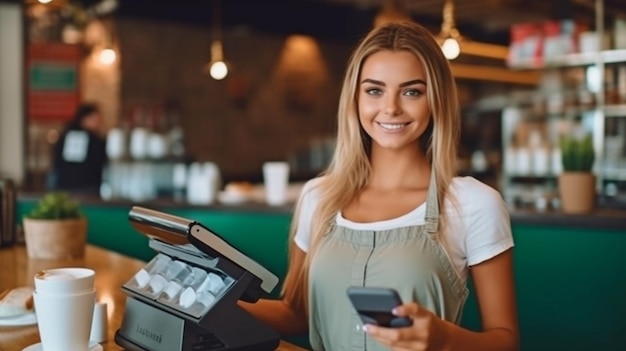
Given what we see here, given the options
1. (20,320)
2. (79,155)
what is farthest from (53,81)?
(20,320)

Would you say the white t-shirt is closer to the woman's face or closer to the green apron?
the green apron

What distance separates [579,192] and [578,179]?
6cm

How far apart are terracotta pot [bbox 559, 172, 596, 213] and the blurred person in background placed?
404 centimetres

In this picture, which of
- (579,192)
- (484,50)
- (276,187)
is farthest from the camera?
(484,50)

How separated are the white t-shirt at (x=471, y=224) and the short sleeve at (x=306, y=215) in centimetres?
27

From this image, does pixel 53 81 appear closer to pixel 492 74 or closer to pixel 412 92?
pixel 492 74

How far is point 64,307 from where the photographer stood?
1382 mm

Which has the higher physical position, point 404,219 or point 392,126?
point 392,126

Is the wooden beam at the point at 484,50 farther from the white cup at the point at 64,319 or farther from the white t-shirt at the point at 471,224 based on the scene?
the white cup at the point at 64,319

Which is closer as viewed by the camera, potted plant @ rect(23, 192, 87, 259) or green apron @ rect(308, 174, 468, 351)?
green apron @ rect(308, 174, 468, 351)

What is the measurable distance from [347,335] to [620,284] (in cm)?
154

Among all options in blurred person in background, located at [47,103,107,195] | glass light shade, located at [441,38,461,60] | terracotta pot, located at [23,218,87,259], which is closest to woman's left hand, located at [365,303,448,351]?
terracotta pot, located at [23,218,87,259]

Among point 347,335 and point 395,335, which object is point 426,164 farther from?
point 395,335

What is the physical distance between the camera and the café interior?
9.93 feet
